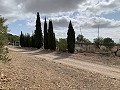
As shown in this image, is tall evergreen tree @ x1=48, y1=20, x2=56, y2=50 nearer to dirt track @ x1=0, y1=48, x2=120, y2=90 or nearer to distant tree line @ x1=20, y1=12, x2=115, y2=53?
distant tree line @ x1=20, y1=12, x2=115, y2=53

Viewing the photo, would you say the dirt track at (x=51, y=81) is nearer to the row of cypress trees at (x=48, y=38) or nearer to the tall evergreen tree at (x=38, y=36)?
the row of cypress trees at (x=48, y=38)

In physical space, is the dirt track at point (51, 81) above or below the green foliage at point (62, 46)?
below

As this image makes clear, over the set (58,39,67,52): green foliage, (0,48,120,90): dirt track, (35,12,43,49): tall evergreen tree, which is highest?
(35,12,43,49): tall evergreen tree

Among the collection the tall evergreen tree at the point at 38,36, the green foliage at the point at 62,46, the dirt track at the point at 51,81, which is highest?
the tall evergreen tree at the point at 38,36

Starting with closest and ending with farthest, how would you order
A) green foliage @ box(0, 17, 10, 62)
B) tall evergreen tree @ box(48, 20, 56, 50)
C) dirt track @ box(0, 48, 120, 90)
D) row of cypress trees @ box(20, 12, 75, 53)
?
green foliage @ box(0, 17, 10, 62), dirt track @ box(0, 48, 120, 90), row of cypress trees @ box(20, 12, 75, 53), tall evergreen tree @ box(48, 20, 56, 50)

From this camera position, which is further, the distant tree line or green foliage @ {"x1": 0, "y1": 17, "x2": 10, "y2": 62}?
the distant tree line

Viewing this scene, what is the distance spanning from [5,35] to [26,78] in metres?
2.75

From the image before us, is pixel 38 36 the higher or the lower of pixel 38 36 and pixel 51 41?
the higher

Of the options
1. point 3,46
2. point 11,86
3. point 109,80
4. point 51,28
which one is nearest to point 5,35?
point 3,46

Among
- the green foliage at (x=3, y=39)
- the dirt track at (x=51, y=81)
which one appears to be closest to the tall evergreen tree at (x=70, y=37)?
the dirt track at (x=51, y=81)

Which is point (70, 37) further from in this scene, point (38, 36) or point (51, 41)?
point (38, 36)

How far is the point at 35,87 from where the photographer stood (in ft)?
40.7

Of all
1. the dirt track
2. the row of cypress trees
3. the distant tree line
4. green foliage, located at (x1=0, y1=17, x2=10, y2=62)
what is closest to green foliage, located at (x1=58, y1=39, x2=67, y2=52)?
the distant tree line

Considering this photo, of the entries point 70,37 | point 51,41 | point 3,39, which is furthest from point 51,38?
point 3,39
